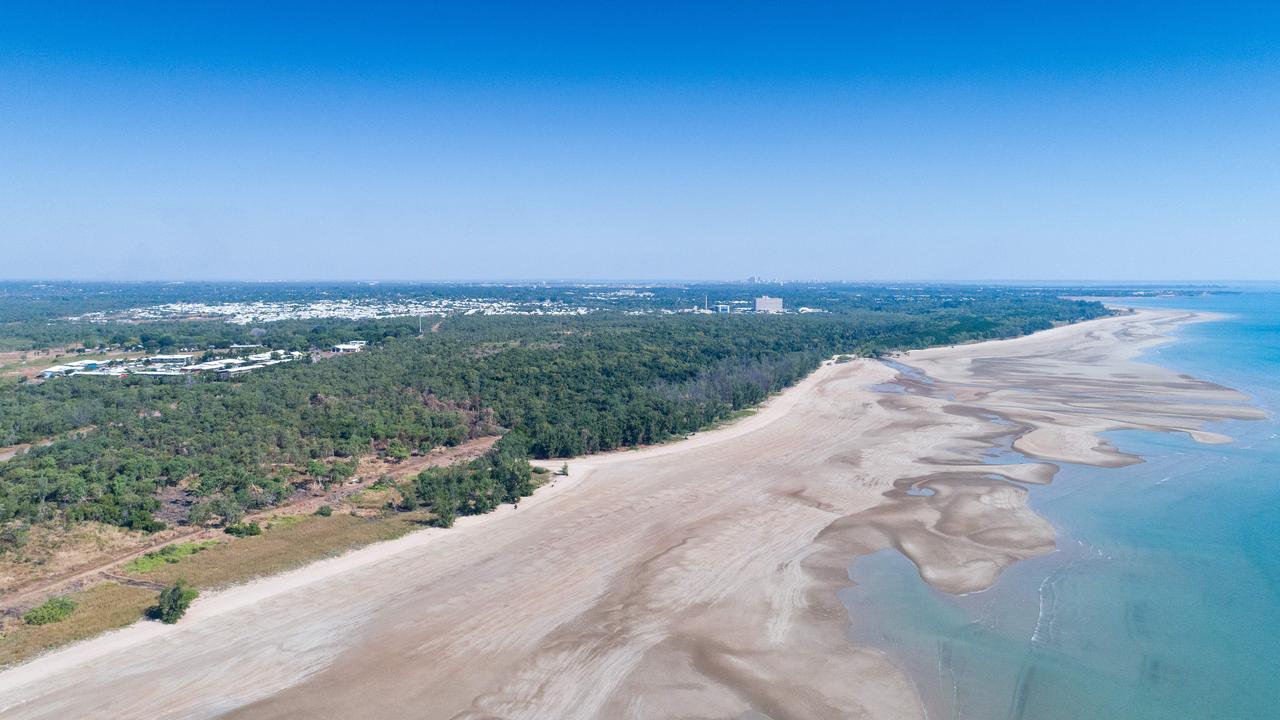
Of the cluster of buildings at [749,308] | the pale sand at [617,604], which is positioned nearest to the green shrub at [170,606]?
the pale sand at [617,604]

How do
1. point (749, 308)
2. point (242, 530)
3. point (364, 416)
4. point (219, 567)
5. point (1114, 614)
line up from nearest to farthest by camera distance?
point (1114, 614) → point (219, 567) → point (242, 530) → point (364, 416) → point (749, 308)

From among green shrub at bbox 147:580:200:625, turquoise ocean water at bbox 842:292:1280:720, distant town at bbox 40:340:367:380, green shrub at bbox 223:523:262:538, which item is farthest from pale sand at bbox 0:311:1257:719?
distant town at bbox 40:340:367:380

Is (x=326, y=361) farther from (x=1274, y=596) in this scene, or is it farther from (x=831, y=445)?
(x=1274, y=596)

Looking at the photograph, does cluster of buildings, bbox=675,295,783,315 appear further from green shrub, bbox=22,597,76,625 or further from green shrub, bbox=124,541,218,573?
green shrub, bbox=22,597,76,625

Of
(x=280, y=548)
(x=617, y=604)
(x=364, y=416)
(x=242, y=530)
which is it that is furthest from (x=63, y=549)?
(x=617, y=604)

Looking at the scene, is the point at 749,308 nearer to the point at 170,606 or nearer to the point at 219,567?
the point at 219,567

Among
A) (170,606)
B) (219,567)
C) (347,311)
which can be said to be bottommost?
(219,567)

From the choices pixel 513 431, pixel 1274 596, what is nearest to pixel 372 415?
pixel 513 431
